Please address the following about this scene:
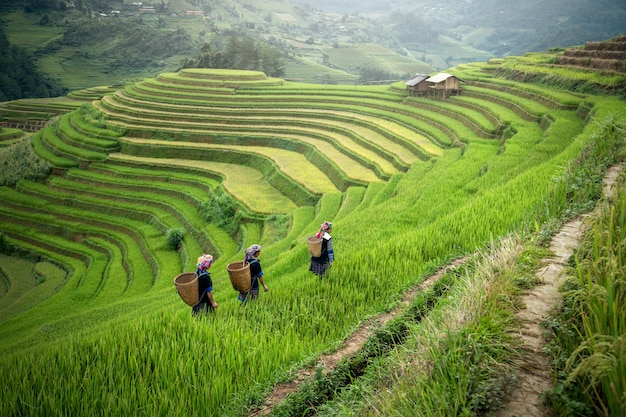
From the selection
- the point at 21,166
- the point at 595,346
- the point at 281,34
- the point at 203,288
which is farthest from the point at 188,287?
the point at 281,34

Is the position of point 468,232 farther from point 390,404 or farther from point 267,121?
point 267,121

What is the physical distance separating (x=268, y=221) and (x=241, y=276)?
34.2ft

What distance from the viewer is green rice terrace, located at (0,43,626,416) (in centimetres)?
308

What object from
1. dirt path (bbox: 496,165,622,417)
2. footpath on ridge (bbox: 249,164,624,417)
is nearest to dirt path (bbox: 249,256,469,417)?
footpath on ridge (bbox: 249,164,624,417)

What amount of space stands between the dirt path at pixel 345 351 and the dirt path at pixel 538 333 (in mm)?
1304

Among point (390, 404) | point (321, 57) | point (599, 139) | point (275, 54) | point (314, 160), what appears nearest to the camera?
point (390, 404)

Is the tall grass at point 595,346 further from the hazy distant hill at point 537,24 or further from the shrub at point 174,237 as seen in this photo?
the hazy distant hill at point 537,24

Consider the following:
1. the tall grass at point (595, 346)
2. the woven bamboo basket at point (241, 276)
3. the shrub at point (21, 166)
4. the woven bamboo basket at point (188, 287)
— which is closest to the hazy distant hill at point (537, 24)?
the shrub at point (21, 166)

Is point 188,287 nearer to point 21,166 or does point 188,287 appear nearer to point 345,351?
point 345,351

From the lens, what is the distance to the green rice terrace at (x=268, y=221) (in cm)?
308

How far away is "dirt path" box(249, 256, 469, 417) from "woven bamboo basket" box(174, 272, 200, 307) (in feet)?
5.59

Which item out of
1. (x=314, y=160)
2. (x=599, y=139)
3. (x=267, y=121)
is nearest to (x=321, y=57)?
(x=267, y=121)

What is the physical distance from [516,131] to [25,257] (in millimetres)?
21558

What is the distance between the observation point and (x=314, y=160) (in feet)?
64.5
